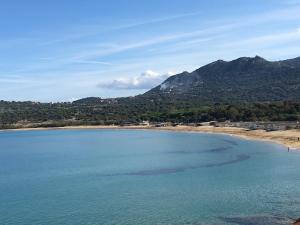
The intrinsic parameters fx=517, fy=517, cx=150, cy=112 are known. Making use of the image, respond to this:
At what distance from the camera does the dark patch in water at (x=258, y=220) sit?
38.5 m

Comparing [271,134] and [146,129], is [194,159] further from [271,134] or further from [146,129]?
[146,129]

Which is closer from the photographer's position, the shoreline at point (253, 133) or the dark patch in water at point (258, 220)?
the dark patch in water at point (258, 220)

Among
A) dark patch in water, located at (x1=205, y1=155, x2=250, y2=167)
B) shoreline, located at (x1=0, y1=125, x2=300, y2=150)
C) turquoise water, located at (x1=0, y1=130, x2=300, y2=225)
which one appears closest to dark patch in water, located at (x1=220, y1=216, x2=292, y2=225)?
turquoise water, located at (x1=0, y1=130, x2=300, y2=225)

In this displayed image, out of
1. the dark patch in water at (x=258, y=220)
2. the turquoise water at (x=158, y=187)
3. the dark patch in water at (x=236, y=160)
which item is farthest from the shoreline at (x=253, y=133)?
the dark patch in water at (x=258, y=220)

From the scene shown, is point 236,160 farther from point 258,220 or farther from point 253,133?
point 253,133

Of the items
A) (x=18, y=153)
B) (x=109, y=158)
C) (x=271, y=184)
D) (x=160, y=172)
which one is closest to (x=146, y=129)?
(x=18, y=153)

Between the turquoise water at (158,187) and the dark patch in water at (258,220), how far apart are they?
0.25 feet

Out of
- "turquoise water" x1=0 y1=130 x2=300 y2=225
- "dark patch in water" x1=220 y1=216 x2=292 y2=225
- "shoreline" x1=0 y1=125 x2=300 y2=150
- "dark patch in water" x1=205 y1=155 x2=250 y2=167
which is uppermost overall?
"shoreline" x1=0 y1=125 x2=300 y2=150

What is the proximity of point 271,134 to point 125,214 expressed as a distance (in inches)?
2581

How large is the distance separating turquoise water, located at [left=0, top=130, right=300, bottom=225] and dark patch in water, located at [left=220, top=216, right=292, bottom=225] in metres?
0.08

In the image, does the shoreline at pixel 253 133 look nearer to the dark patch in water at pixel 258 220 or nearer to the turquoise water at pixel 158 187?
the turquoise water at pixel 158 187

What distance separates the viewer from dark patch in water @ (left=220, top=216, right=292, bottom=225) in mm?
38469

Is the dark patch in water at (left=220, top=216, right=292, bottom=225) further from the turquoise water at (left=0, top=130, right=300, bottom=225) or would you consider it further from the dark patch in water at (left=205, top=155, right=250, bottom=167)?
the dark patch in water at (left=205, top=155, right=250, bottom=167)

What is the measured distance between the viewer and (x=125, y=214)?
145 feet
